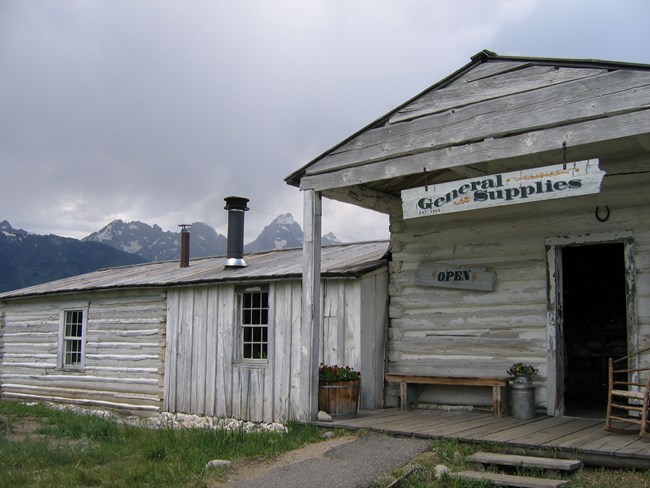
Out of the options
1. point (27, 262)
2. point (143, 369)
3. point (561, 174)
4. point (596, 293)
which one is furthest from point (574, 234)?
point (27, 262)

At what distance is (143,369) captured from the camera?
534 inches

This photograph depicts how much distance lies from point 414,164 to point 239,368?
5310 millimetres

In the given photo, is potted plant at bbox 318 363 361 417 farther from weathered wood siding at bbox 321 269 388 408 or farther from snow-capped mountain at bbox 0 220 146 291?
snow-capped mountain at bbox 0 220 146 291

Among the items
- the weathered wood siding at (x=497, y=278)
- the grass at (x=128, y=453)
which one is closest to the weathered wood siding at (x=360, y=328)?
the weathered wood siding at (x=497, y=278)

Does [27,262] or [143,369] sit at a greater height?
[27,262]

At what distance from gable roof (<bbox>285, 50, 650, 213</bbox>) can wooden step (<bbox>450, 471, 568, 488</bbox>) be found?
333cm

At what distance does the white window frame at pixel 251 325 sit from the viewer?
11398 millimetres

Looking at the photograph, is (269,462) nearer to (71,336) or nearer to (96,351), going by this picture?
(96,351)

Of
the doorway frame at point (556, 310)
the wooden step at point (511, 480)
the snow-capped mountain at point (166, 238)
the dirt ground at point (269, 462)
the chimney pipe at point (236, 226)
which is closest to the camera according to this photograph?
the wooden step at point (511, 480)

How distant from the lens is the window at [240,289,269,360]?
1145 centimetres

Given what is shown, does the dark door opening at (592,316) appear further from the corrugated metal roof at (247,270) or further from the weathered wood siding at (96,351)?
the weathered wood siding at (96,351)

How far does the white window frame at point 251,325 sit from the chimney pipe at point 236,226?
6.91ft

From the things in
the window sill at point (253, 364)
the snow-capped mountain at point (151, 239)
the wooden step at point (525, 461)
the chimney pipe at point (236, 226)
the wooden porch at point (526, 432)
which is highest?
the snow-capped mountain at point (151, 239)

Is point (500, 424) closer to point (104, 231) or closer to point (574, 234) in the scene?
point (574, 234)
